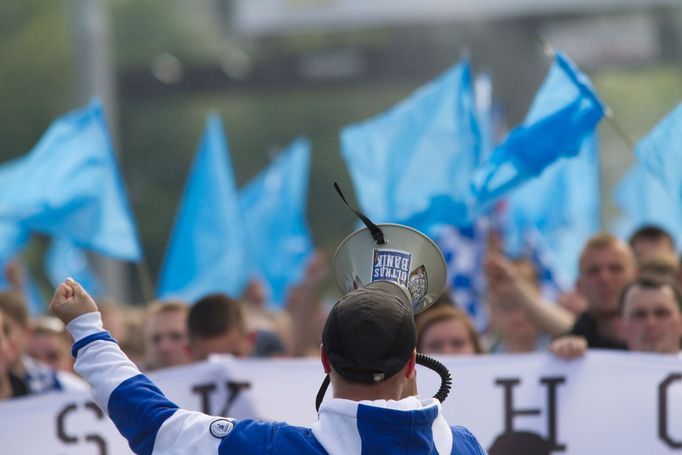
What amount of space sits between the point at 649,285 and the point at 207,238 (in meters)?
4.64

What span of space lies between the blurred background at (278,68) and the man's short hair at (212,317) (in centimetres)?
187

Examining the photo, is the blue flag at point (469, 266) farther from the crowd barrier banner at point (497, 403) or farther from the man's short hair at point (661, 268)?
the crowd barrier banner at point (497, 403)

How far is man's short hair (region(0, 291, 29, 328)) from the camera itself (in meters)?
7.77

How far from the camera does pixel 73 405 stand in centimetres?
604

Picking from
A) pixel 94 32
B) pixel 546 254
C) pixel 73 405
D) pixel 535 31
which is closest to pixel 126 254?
pixel 73 405

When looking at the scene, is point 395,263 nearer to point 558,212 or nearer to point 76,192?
point 76,192

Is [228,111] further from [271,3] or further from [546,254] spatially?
[546,254]

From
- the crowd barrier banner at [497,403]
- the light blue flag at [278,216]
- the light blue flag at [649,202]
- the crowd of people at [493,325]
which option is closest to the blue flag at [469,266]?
the crowd of people at [493,325]

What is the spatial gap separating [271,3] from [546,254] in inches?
374

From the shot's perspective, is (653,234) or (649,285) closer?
(649,285)

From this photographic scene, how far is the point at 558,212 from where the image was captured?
1320 centimetres

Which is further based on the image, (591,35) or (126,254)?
(591,35)

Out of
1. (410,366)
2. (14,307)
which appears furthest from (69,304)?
(14,307)

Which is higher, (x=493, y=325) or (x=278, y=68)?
(x=278, y=68)
